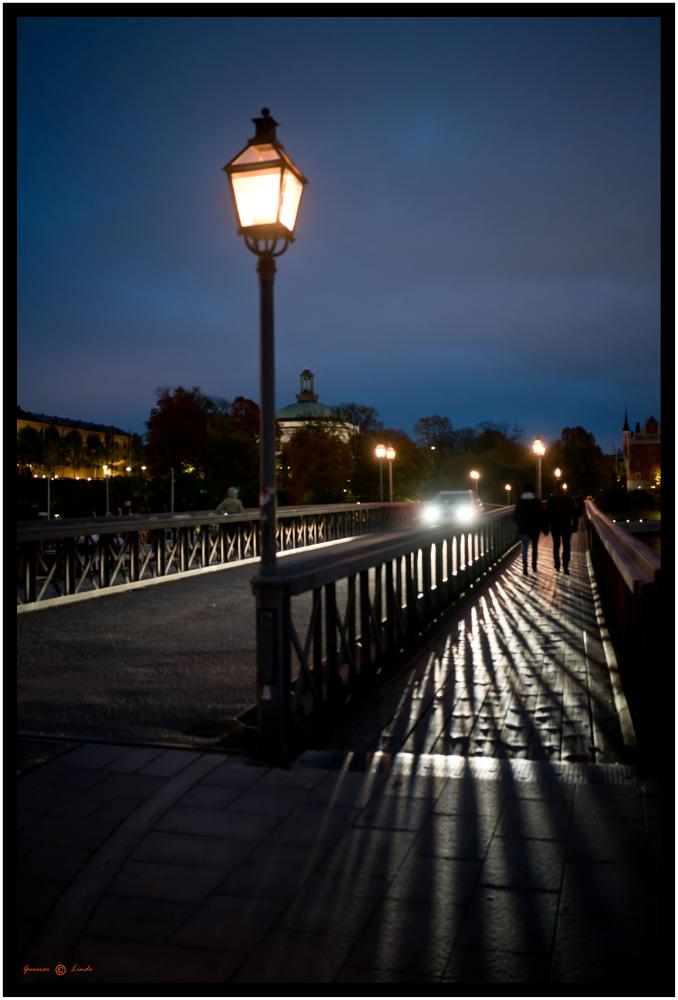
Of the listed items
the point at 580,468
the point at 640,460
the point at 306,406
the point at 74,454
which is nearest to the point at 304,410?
the point at 306,406

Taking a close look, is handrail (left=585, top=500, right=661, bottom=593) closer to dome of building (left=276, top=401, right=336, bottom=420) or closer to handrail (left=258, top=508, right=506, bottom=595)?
handrail (left=258, top=508, right=506, bottom=595)

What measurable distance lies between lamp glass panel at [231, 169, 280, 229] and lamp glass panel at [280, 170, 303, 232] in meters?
0.07

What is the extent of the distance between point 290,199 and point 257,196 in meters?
0.26

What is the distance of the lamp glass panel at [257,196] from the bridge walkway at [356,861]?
339 cm

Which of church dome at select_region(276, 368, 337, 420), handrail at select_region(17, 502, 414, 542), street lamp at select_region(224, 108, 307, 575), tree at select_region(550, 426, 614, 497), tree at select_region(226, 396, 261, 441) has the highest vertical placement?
church dome at select_region(276, 368, 337, 420)

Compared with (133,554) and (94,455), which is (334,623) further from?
(94,455)

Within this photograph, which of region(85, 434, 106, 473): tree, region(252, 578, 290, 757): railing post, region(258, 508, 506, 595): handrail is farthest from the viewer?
region(85, 434, 106, 473): tree

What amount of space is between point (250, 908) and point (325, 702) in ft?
8.38

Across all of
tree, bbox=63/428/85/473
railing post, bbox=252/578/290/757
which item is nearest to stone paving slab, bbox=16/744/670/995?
railing post, bbox=252/578/290/757

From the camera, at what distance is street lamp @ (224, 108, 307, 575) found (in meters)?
5.34

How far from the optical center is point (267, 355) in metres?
5.34

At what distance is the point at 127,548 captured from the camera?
45.5 feet

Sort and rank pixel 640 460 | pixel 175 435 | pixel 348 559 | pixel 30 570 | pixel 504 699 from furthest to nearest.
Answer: pixel 640 460 < pixel 175 435 < pixel 30 570 < pixel 504 699 < pixel 348 559

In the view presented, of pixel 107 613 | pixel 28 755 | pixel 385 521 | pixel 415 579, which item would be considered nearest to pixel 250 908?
pixel 28 755
